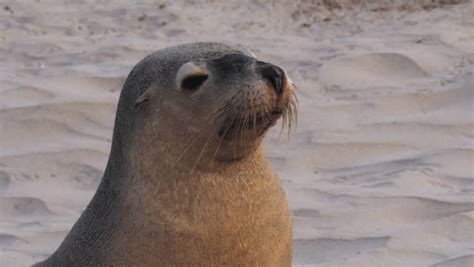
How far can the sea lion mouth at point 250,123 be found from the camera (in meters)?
4.05

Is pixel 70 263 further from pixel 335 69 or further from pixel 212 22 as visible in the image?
pixel 212 22


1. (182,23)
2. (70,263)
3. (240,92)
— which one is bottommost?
(182,23)

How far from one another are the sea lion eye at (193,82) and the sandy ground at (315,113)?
1.47m

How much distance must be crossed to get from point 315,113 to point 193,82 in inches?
119

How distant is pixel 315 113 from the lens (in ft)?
23.6

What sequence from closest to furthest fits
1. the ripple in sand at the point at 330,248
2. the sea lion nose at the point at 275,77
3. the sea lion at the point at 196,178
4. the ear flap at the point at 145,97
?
1. the sea lion nose at the point at 275,77
2. the sea lion at the point at 196,178
3. the ear flap at the point at 145,97
4. the ripple in sand at the point at 330,248

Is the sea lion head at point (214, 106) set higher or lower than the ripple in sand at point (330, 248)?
higher

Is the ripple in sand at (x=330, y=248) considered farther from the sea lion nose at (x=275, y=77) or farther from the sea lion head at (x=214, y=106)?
the sea lion nose at (x=275, y=77)

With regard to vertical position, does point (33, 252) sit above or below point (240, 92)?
below

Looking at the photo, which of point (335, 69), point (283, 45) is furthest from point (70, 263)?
point (283, 45)

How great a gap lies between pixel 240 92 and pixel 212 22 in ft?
16.1

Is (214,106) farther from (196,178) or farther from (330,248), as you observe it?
(330,248)

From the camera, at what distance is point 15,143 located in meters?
6.99

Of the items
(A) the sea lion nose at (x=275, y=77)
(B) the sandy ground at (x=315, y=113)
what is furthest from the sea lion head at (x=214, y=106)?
(B) the sandy ground at (x=315, y=113)
